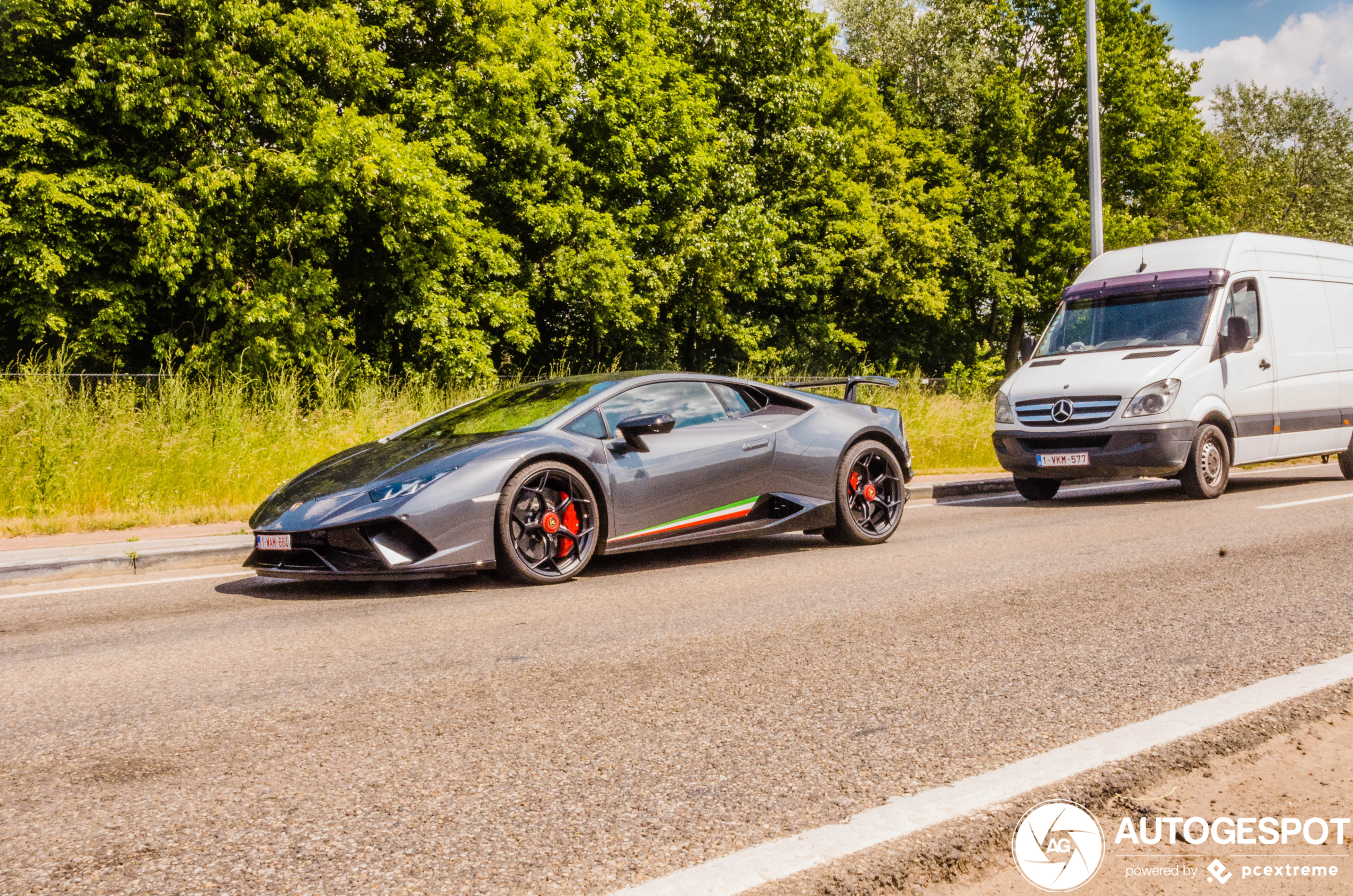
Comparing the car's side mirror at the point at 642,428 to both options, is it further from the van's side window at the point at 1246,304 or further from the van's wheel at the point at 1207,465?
the van's side window at the point at 1246,304

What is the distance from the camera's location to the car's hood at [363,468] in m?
6.34

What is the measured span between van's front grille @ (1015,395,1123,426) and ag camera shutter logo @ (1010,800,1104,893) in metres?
8.51

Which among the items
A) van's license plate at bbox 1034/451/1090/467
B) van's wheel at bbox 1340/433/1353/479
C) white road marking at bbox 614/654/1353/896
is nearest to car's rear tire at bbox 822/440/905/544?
van's license plate at bbox 1034/451/1090/467

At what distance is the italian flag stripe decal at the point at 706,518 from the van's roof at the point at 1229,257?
6.82 meters

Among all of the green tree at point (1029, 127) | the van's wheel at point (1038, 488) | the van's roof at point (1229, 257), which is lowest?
the van's wheel at point (1038, 488)

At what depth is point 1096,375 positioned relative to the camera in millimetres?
10836

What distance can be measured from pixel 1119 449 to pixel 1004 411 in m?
1.31

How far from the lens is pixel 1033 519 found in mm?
9633

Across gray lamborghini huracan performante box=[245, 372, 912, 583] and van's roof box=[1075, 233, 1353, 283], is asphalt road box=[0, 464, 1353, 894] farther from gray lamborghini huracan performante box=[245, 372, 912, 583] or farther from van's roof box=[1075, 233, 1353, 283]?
van's roof box=[1075, 233, 1353, 283]

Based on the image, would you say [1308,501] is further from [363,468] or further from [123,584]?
[123,584]

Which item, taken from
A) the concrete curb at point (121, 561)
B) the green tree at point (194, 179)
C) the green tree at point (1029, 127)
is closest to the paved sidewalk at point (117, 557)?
the concrete curb at point (121, 561)

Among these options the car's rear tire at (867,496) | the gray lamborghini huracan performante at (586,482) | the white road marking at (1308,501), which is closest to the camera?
the gray lamborghini huracan performante at (586,482)

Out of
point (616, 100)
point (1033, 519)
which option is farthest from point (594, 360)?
point (1033, 519)

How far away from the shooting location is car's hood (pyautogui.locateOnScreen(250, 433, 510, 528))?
634cm
